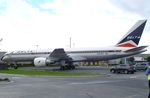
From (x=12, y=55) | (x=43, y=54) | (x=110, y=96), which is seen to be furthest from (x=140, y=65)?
(x=110, y=96)

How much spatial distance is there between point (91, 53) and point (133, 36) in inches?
294

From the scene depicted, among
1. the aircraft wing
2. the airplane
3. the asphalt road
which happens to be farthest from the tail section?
the asphalt road

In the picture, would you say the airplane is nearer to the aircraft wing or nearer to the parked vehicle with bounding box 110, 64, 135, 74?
the aircraft wing

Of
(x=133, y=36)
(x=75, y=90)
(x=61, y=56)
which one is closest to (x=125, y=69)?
(x=133, y=36)

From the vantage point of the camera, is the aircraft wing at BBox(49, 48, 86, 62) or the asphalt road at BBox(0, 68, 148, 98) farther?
the aircraft wing at BBox(49, 48, 86, 62)

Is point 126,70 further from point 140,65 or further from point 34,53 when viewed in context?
point 34,53

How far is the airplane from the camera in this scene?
5319cm

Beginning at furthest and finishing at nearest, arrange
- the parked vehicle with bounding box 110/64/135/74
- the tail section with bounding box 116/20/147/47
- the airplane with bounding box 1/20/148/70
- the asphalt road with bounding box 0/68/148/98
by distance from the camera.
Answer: the tail section with bounding box 116/20/147/47 → the airplane with bounding box 1/20/148/70 → the parked vehicle with bounding box 110/64/135/74 → the asphalt road with bounding box 0/68/148/98

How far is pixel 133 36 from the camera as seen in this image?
56062mm

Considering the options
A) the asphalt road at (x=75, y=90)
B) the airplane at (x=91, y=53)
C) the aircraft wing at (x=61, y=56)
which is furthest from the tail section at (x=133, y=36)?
the asphalt road at (x=75, y=90)

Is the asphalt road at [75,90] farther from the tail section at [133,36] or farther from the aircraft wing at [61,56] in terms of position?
the tail section at [133,36]

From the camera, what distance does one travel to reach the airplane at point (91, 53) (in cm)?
5319

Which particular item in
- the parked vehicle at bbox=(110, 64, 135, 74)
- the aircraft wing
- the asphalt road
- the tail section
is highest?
the tail section

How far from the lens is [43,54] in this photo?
194ft
